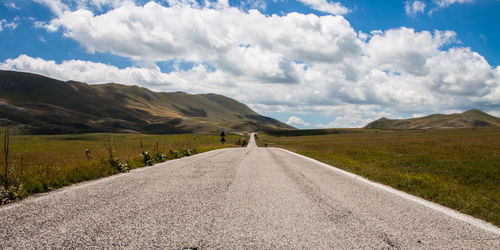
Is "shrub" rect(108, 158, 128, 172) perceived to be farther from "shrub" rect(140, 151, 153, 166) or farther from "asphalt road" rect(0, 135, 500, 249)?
"asphalt road" rect(0, 135, 500, 249)

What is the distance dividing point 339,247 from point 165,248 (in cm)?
236

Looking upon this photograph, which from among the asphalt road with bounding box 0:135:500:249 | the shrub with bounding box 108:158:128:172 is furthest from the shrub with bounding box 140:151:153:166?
the asphalt road with bounding box 0:135:500:249

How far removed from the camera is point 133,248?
3832 millimetres

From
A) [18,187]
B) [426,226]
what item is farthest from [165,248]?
→ [18,187]

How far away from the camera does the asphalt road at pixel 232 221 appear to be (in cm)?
411

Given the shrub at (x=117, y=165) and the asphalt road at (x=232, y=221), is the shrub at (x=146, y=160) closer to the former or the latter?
the shrub at (x=117, y=165)

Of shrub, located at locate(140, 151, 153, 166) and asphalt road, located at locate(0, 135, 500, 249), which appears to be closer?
asphalt road, located at locate(0, 135, 500, 249)

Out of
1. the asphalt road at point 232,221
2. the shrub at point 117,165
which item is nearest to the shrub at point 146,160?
the shrub at point 117,165

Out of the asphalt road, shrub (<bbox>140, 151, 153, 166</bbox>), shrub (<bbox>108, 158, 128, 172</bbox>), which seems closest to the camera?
the asphalt road

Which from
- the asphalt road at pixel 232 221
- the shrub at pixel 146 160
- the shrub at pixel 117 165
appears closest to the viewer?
the asphalt road at pixel 232 221

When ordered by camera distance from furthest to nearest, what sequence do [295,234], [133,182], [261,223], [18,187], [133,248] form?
1. [133,182]
2. [18,187]
3. [261,223]
4. [295,234]
5. [133,248]

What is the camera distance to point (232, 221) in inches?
200

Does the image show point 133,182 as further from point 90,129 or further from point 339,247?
point 90,129

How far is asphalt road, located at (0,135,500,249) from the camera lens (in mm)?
4105
